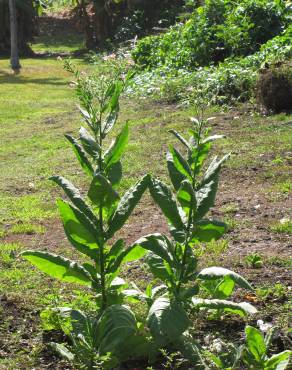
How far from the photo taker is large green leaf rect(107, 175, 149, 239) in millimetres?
3820

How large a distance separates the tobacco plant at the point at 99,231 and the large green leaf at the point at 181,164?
0.63 feet

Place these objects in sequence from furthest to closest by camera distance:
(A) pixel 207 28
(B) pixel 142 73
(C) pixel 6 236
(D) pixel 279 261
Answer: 1. (B) pixel 142 73
2. (A) pixel 207 28
3. (C) pixel 6 236
4. (D) pixel 279 261

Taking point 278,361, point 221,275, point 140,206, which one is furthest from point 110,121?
point 140,206

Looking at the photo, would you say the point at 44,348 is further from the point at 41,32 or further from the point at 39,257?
the point at 41,32

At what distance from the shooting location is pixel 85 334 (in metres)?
3.78

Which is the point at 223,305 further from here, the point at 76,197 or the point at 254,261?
the point at 254,261

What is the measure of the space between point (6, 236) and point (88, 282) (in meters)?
3.19

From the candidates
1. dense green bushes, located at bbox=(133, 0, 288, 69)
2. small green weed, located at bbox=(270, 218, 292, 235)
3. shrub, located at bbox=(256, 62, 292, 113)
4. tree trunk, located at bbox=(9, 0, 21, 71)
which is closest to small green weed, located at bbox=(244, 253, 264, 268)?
small green weed, located at bbox=(270, 218, 292, 235)

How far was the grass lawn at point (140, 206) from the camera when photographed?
14.9 ft

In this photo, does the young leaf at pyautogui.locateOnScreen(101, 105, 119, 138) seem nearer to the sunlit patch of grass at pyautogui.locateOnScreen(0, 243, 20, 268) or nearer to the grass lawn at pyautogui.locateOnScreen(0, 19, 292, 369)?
the grass lawn at pyautogui.locateOnScreen(0, 19, 292, 369)

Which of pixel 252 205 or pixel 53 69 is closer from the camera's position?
pixel 252 205

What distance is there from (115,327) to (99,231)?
0.49 m

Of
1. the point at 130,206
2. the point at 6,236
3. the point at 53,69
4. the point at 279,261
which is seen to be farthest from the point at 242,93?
the point at 53,69

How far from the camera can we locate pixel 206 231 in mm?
3883
